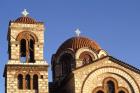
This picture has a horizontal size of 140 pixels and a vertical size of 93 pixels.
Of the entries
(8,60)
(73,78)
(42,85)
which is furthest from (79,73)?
(8,60)

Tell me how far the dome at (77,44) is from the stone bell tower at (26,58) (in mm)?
6760

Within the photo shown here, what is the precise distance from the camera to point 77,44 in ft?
143

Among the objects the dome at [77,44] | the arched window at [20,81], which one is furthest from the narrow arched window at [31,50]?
the dome at [77,44]

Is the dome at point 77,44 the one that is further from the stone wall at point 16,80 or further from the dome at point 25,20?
the stone wall at point 16,80

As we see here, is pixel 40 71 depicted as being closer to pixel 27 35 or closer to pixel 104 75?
pixel 27 35

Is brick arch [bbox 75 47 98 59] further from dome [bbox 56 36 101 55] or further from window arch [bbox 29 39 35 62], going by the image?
window arch [bbox 29 39 35 62]

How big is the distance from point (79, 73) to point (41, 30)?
452 cm

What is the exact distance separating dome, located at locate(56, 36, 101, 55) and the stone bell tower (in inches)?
266

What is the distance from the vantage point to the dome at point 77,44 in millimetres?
43531

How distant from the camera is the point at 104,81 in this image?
3631 cm

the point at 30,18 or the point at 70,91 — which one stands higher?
the point at 30,18

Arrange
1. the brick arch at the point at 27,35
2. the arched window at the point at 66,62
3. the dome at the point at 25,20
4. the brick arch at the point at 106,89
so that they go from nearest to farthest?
the brick arch at the point at 106,89
the brick arch at the point at 27,35
the dome at the point at 25,20
the arched window at the point at 66,62

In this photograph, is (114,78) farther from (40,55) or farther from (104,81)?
(40,55)

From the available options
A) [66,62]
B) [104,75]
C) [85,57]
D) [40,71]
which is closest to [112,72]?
[104,75]
